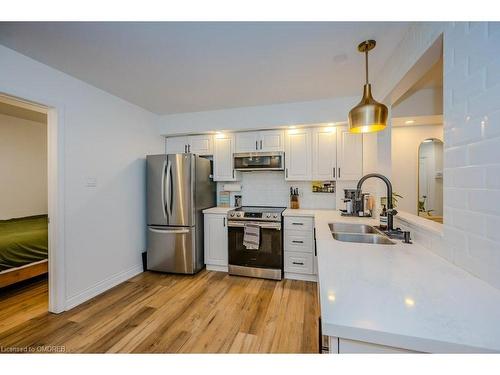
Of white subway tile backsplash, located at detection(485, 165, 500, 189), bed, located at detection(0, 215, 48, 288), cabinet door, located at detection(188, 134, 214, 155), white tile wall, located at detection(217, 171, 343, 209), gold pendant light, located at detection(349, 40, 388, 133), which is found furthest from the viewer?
cabinet door, located at detection(188, 134, 214, 155)

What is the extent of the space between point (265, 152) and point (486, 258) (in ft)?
8.47

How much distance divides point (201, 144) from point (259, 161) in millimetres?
1031

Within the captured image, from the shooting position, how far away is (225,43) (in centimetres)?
171

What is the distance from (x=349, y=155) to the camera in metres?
2.93

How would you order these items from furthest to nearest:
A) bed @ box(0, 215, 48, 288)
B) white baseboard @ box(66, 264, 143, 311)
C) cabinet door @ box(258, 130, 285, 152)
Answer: cabinet door @ box(258, 130, 285, 152), bed @ box(0, 215, 48, 288), white baseboard @ box(66, 264, 143, 311)

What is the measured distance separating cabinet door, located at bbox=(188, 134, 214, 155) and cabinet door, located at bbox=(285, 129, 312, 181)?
3.99 feet

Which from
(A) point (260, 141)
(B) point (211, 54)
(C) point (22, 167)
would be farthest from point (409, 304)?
(C) point (22, 167)

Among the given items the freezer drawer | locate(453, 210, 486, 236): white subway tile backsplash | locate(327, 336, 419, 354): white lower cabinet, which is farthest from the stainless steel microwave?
locate(327, 336, 419, 354): white lower cabinet

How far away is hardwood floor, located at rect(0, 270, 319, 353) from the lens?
5.52 feet

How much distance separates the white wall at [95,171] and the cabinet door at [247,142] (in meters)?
1.40

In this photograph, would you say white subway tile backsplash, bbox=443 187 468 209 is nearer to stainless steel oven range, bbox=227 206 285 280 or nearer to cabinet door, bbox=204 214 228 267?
stainless steel oven range, bbox=227 206 285 280
